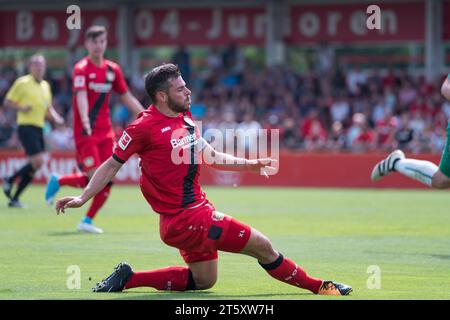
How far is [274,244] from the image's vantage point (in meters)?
12.9

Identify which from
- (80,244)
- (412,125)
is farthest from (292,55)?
(80,244)

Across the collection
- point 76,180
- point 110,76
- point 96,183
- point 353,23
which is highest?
point 353,23

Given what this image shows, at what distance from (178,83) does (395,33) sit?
24.8 meters

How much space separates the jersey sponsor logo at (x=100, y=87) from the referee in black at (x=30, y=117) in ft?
13.6

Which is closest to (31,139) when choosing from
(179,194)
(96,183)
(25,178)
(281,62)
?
(25,178)

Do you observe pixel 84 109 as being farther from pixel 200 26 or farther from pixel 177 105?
pixel 200 26

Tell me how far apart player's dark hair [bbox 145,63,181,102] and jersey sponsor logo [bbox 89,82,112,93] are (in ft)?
20.3

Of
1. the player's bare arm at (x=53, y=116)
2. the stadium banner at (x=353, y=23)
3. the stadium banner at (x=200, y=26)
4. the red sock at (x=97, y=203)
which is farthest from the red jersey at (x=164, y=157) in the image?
the stadium banner at (x=200, y=26)

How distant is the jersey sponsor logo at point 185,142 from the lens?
8.69m

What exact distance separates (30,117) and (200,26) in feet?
55.5

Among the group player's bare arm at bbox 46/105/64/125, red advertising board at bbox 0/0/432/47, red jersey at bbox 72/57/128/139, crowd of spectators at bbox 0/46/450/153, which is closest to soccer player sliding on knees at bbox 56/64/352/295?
red jersey at bbox 72/57/128/139

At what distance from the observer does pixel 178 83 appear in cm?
870

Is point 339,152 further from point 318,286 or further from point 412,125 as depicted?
point 318,286

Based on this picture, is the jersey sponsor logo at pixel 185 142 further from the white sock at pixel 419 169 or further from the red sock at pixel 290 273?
the white sock at pixel 419 169
